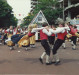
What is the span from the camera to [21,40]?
28.1 feet

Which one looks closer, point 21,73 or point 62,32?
point 21,73

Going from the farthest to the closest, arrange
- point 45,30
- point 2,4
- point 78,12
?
1. point 2,4
2. point 78,12
3. point 45,30

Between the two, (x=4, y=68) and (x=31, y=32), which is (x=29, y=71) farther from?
(x=31, y=32)

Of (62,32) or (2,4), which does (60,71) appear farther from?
(2,4)

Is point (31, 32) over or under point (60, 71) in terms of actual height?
over

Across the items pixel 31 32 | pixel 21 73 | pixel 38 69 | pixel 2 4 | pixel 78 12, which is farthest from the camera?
pixel 2 4

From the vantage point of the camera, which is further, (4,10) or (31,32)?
(4,10)

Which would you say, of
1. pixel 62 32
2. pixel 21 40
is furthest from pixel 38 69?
pixel 21 40

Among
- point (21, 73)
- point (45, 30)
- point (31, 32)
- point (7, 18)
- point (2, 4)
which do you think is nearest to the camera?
point (21, 73)

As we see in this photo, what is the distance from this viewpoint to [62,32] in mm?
6805

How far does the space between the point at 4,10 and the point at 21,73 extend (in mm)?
46561

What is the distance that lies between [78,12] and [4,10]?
20881mm

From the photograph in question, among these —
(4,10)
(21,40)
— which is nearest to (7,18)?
(4,10)

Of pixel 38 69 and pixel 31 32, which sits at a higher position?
pixel 31 32
